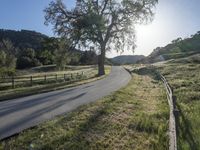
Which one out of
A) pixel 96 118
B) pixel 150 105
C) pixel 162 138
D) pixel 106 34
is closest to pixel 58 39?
pixel 106 34

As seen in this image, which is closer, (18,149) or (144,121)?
(18,149)

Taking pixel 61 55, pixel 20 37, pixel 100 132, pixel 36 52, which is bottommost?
pixel 100 132

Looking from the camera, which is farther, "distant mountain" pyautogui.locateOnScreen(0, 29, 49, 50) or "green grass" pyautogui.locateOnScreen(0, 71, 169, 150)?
"distant mountain" pyautogui.locateOnScreen(0, 29, 49, 50)

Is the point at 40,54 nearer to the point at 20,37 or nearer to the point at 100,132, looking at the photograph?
the point at 100,132

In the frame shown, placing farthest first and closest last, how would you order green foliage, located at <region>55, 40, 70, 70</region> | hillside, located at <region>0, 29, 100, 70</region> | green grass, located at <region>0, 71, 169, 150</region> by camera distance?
1. hillside, located at <region>0, 29, 100, 70</region>
2. green foliage, located at <region>55, 40, 70, 70</region>
3. green grass, located at <region>0, 71, 169, 150</region>

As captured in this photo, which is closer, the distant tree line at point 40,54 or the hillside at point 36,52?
the distant tree line at point 40,54

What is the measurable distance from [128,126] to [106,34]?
35515 mm

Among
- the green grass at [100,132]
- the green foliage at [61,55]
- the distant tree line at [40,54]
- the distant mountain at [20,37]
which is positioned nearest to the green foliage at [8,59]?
the distant tree line at [40,54]

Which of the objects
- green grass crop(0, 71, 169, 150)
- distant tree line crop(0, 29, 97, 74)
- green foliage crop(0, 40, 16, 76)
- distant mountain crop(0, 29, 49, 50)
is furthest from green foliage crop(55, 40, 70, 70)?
distant mountain crop(0, 29, 49, 50)

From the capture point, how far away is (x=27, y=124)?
1079cm

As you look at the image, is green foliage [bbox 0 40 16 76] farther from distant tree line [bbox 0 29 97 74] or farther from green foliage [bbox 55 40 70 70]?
green foliage [bbox 55 40 70 70]

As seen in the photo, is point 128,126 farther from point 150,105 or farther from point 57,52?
point 57,52

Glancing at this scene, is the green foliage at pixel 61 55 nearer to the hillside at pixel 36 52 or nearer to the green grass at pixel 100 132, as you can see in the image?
the hillside at pixel 36 52

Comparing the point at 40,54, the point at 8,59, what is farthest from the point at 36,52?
the point at 8,59
